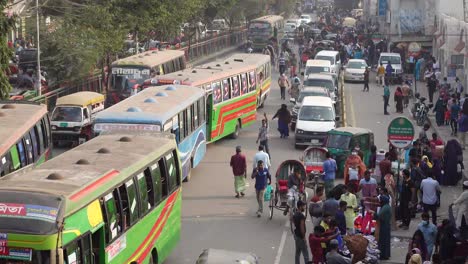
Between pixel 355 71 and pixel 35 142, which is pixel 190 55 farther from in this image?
pixel 35 142

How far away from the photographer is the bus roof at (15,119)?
20.9 metres

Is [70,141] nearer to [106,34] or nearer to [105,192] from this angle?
[106,34]

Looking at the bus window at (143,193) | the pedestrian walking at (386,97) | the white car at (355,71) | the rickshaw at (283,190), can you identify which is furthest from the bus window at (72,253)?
the white car at (355,71)

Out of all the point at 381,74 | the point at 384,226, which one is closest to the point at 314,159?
the point at 384,226

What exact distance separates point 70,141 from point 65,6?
17.3m

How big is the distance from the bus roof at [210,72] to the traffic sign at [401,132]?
31.5ft

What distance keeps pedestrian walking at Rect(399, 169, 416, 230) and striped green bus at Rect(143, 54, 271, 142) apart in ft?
34.4

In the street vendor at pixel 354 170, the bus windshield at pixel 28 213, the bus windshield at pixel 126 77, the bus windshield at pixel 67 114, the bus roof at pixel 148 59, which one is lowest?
the bus windshield at pixel 67 114

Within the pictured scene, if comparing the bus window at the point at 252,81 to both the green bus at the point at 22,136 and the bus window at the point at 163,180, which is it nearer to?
the green bus at the point at 22,136

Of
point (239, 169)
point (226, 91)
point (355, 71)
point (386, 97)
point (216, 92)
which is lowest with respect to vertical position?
point (355, 71)

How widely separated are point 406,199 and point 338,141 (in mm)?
7058

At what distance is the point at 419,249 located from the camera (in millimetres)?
18453

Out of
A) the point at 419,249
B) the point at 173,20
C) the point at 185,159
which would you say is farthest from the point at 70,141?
the point at 173,20

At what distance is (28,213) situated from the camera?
13.9 meters
